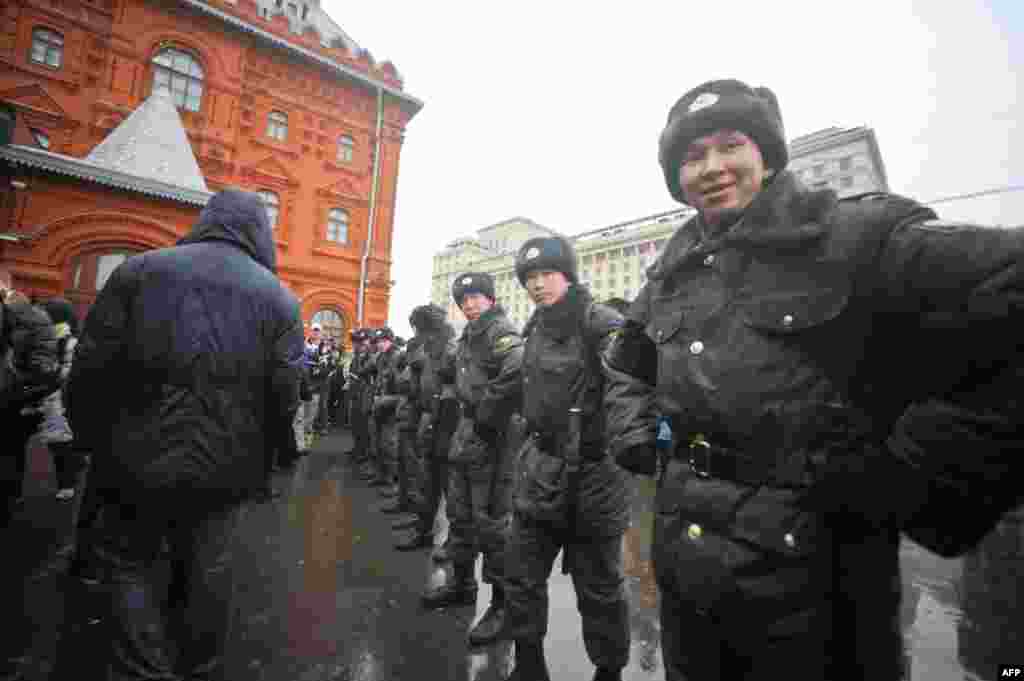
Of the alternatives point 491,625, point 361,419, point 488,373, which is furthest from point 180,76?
point 491,625

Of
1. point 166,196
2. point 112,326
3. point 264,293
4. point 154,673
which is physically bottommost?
point 154,673

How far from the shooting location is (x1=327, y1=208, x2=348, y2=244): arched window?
19.9 metres

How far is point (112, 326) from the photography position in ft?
6.31

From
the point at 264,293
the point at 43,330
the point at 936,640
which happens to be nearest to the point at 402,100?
the point at 43,330

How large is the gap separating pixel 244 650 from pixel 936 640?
15.0 ft

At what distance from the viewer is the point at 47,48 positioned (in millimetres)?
14945

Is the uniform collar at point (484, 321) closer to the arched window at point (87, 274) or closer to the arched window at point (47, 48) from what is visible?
the arched window at point (87, 274)

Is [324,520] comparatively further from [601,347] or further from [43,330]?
[601,347]

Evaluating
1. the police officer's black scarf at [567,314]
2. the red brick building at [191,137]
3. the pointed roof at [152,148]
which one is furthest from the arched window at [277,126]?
the police officer's black scarf at [567,314]

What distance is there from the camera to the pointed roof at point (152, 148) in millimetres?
13609

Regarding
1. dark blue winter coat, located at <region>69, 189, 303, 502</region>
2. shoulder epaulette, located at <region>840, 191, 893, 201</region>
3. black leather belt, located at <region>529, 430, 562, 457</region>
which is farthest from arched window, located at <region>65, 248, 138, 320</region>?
shoulder epaulette, located at <region>840, 191, 893, 201</region>

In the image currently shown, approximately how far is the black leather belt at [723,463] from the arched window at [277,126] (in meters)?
22.3

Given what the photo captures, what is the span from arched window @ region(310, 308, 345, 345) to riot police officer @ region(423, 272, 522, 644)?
53.6 feet

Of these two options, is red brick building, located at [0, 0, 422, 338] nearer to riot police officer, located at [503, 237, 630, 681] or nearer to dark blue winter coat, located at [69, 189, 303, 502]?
dark blue winter coat, located at [69, 189, 303, 502]
